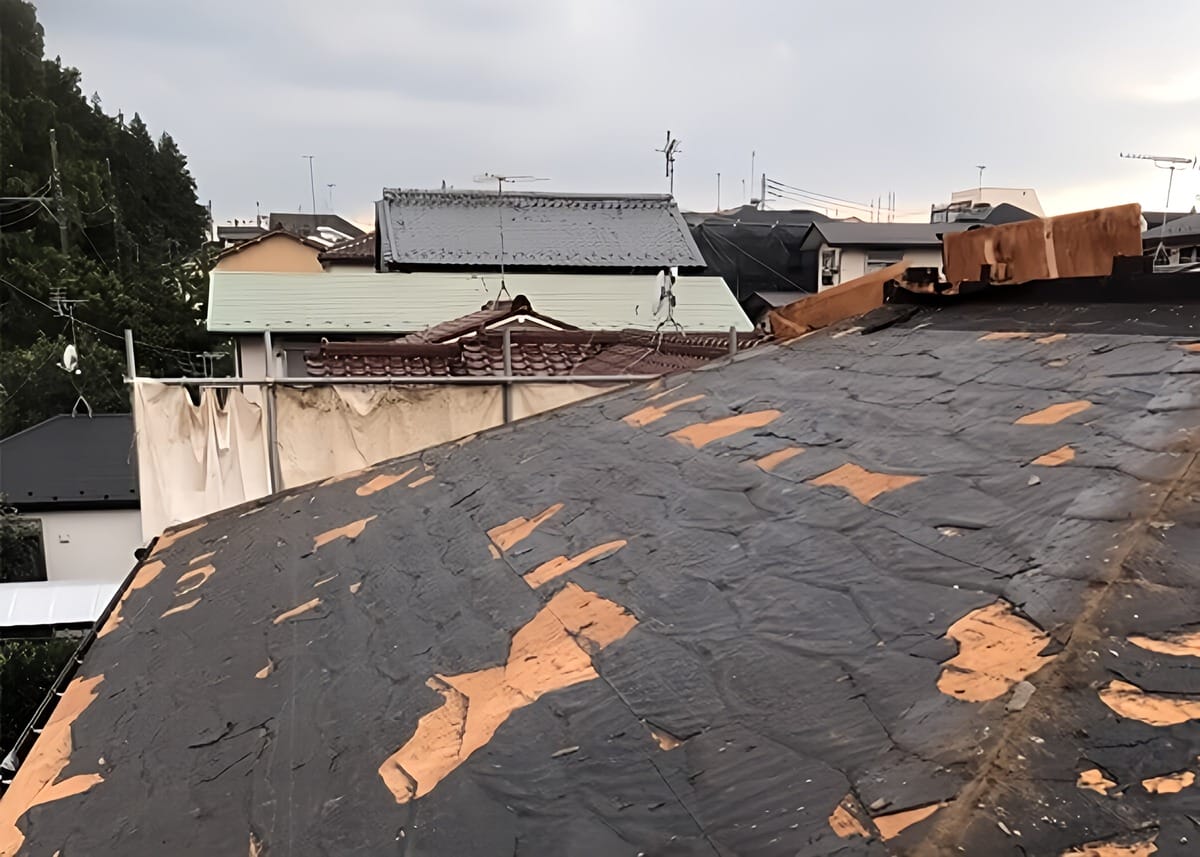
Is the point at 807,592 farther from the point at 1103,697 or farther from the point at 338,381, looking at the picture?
the point at 338,381

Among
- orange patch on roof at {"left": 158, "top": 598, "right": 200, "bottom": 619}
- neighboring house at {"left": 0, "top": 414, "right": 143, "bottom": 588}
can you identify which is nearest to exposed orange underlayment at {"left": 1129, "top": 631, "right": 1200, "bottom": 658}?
orange patch on roof at {"left": 158, "top": 598, "right": 200, "bottom": 619}

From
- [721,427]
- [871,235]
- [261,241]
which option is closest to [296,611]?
[721,427]

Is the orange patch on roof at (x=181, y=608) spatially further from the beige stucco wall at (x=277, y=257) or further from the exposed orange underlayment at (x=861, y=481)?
the beige stucco wall at (x=277, y=257)

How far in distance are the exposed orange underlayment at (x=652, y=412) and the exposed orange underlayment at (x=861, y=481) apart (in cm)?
141

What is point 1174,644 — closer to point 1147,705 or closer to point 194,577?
point 1147,705

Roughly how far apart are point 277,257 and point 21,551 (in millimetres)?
22939

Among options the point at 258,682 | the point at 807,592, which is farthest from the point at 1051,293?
the point at 258,682

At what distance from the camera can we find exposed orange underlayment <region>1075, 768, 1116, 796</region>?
3.75 ft

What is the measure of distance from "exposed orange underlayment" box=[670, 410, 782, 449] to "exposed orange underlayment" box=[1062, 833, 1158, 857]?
87.0 inches

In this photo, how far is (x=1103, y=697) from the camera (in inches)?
50.3

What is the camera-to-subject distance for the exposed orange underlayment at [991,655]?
1364 millimetres

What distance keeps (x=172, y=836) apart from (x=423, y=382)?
694cm

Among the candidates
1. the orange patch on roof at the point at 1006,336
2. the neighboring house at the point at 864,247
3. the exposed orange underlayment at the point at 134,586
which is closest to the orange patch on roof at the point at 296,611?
the exposed orange underlayment at the point at 134,586

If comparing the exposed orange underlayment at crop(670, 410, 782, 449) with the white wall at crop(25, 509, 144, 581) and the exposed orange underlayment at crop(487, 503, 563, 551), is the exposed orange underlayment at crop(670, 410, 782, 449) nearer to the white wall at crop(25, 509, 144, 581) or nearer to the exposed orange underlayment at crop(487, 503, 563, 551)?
the exposed orange underlayment at crop(487, 503, 563, 551)
